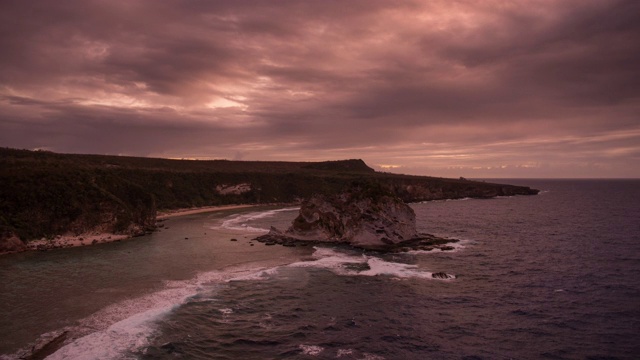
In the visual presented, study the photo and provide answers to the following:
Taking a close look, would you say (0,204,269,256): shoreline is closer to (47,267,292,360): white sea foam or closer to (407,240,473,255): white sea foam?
(47,267,292,360): white sea foam

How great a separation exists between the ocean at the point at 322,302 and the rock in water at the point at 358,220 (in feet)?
18.4

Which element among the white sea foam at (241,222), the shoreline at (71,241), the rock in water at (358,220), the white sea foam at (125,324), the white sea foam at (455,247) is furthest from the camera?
the white sea foam at (241,222)

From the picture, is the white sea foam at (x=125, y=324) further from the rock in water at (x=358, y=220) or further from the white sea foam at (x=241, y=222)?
the white sea foam at (x=241, y=222)

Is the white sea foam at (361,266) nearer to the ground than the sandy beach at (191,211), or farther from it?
farther from it

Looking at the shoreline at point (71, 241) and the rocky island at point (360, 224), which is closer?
the shoreline at point (71, 241)

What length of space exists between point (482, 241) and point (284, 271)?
43314 millimetres

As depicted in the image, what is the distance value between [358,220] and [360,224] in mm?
908

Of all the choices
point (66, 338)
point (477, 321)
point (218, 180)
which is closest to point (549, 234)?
point (477, 321)

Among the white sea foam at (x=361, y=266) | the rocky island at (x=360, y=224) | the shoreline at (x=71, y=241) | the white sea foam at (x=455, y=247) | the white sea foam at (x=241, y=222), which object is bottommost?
the shoreline at (x=71, y=241)

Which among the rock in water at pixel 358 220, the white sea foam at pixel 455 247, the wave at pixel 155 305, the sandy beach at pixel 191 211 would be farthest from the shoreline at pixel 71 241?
the white sea foam at pixel 455 247

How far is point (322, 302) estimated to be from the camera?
3962 centimetres

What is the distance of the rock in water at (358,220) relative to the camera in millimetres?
69500

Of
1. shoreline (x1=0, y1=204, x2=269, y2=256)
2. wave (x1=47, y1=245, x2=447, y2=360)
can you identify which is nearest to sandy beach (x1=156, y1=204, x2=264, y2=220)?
shoreline (x1=0, y1=204, x2=269, y2=256)

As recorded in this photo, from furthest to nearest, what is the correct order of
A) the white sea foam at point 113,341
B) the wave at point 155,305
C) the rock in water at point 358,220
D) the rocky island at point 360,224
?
the rock in water at point 358,220 < the rocky island at point 360,224 < the wave at point 155,305 < the white sea foam at point 113,341
